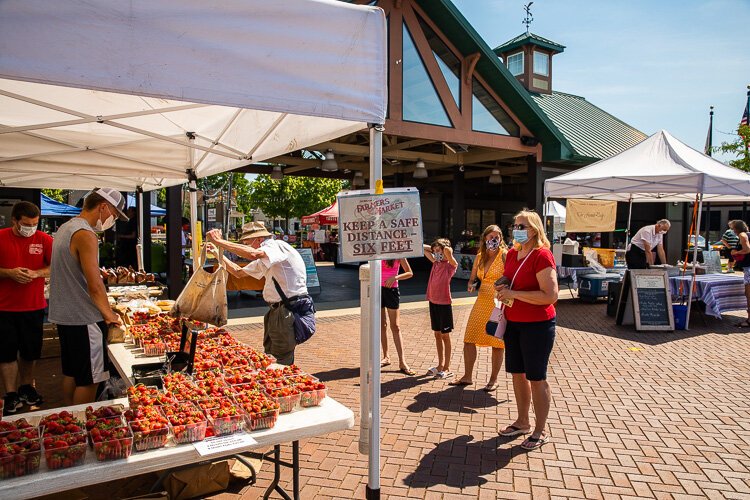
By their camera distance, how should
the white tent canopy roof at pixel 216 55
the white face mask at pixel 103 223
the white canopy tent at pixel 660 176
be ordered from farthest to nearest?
the white canopy tent at pixel 660 176 < the white face mask at pixel 103 223 < the white tent canopy roof at pixel 216 55

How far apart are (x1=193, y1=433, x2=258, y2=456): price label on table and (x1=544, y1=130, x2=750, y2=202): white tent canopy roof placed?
8934mm

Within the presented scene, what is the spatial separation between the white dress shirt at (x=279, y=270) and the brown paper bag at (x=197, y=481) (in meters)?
1.35

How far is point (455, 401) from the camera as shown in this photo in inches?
207

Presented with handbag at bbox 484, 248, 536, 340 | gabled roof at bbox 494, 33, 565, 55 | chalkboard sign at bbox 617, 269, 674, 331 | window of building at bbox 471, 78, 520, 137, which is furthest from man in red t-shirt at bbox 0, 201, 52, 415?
gabled roof at bbox 494, 33, 565, 55

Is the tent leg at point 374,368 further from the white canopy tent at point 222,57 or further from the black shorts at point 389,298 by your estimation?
the black shorts at point 389,298

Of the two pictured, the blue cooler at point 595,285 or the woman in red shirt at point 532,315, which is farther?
the blue cooler at point 595,285

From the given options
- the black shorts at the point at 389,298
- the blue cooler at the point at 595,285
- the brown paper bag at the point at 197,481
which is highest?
the black shorts at the point at 389,298

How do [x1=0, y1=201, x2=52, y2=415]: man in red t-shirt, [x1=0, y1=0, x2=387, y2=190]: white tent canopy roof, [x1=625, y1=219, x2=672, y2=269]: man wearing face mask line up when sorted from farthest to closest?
[x1=625, y1=219, x2=672, y2=269]: man wearing face mask < [x1=0, y1=201, x2=52, y2=415]: man in red t-shirt < [x1=0, y1=0, x2=387, y2=190]: white tent canopy roof

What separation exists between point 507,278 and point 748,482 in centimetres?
222

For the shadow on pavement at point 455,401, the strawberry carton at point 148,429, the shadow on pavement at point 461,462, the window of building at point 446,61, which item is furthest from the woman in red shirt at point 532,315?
the window of building at point 446,61

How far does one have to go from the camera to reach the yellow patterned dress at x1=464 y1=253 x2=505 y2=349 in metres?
5.32

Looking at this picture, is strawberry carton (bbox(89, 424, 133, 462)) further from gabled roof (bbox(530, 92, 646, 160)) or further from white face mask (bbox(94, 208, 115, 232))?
gabled roof (bbox(530, 92, 646, 160))

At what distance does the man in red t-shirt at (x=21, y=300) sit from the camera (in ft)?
15.6

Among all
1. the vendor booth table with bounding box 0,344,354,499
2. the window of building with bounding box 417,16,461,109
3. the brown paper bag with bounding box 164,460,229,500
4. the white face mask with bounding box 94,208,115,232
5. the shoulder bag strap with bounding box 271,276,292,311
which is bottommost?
the brown paper bag with bounding box 164,460,229,500
